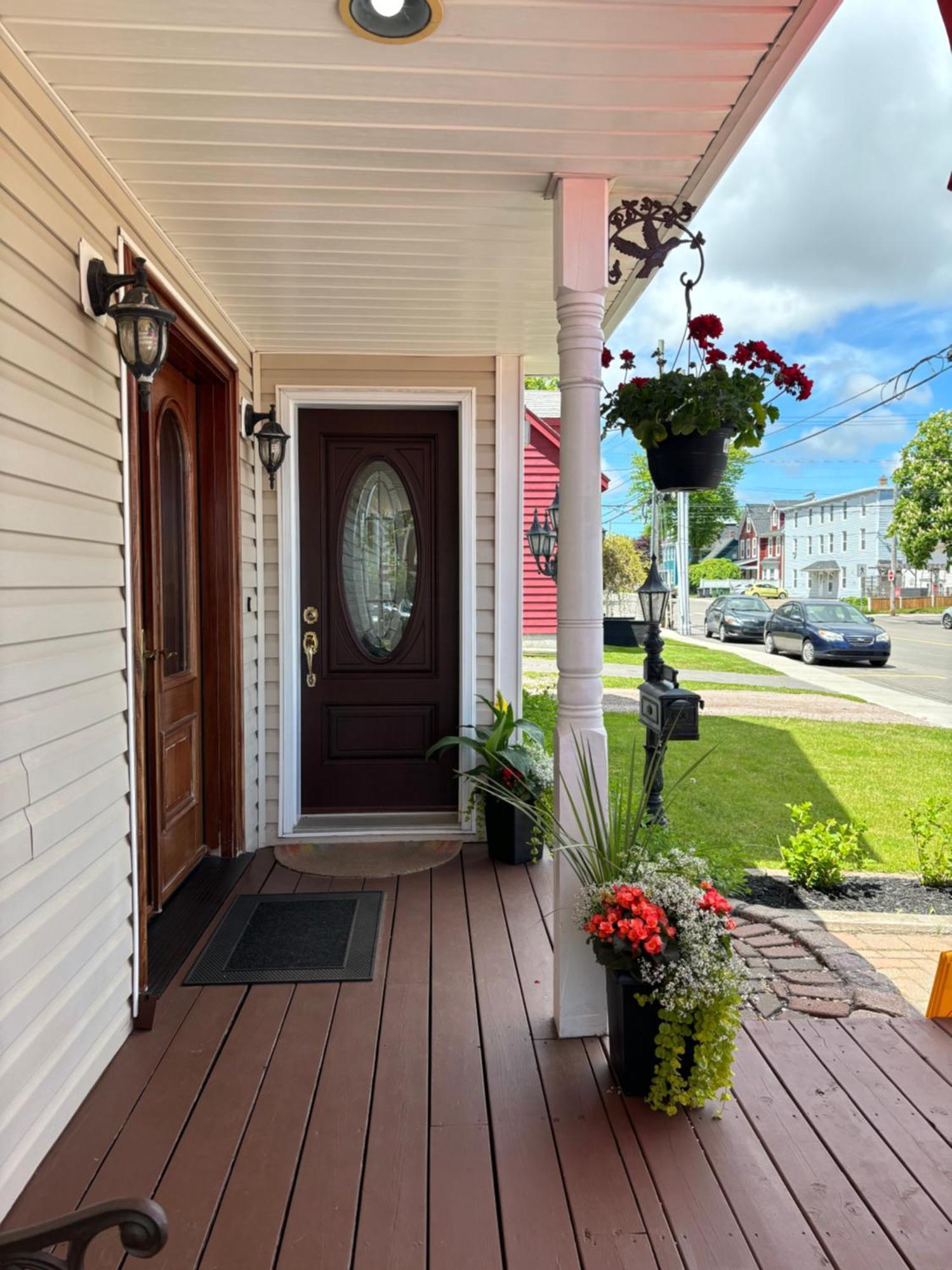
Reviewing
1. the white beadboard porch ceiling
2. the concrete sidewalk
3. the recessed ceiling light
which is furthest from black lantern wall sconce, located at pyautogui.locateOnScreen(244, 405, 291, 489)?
the concrete sidewalk

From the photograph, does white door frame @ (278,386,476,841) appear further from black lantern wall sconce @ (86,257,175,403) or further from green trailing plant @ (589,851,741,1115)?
green trailing plant @ (589,851,741,1115)

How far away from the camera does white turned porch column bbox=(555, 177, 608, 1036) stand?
2262 millimetres

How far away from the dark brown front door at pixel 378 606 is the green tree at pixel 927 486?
40.3ft

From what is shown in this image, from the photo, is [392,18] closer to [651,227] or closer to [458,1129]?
[651,227]

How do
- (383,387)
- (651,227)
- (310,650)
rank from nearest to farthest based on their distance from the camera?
(651,227), (383,387), (310,650)

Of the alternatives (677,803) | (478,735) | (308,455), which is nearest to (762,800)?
(677,803)

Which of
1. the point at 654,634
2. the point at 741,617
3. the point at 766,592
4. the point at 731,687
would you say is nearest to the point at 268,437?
the point at 654,634

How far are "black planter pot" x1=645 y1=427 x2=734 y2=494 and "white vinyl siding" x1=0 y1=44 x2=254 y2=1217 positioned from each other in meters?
1.47

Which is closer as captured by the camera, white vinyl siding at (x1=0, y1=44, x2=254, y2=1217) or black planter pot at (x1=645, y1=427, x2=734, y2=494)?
white vinyl siding at (x1=0, y1=44, x2=254, y2=1217)

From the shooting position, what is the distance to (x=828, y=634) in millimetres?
12641

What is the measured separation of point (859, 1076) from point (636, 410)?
1790 mm

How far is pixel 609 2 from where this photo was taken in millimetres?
1580

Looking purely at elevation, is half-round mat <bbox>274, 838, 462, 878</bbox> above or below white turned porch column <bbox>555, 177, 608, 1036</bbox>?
below

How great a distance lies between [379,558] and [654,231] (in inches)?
89.3
